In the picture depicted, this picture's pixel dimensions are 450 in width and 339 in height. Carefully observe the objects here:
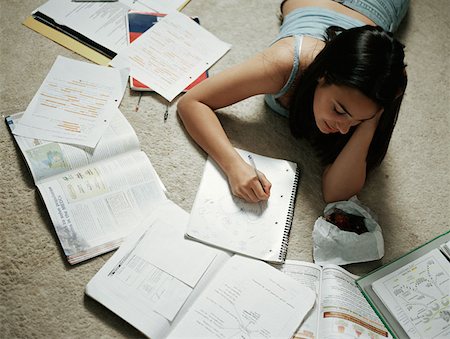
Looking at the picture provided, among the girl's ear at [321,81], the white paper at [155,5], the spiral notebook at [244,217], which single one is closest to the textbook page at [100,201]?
the spiral notebook at [244,217]

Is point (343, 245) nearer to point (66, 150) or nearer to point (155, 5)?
point (66, 150)

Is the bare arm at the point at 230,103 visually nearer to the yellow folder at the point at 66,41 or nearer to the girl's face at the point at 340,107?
the girl's face at the point at 340,107

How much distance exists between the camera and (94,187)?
45.1 inches

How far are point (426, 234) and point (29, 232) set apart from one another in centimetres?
95

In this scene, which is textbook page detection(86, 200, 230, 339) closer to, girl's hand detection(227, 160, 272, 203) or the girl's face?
girl's hand detection(227, 160, 272, 203)

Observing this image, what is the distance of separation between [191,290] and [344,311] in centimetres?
33

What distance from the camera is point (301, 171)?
1.28 m

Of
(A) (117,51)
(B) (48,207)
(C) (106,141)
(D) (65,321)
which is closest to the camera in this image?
(D) (65,321)

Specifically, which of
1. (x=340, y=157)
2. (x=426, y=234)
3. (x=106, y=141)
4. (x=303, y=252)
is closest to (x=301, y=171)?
(x=340, y=157)

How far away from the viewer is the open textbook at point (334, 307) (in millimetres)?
1025

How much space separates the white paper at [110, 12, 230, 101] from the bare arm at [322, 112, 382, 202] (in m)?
0.47

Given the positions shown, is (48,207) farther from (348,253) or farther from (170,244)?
(348,253)

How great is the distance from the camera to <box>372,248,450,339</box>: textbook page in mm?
1054

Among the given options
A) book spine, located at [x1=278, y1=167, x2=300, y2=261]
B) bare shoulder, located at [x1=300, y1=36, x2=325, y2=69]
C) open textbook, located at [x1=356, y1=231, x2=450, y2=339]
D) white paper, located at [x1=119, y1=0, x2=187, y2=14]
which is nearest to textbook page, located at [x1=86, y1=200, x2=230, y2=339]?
book spine, located at [x1=278, y1=167, x2=300, y2=261]
